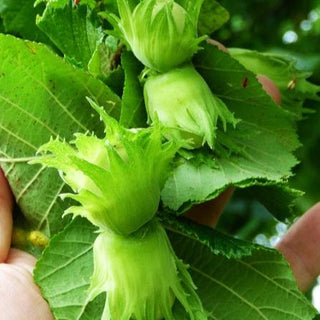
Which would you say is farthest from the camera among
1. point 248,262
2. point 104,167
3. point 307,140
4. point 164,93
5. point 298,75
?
point 307,140

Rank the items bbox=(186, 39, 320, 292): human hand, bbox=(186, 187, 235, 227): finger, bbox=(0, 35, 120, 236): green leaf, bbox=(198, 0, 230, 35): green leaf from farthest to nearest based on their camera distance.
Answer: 1. bbox=(186, 39, 320, 292): human hand
2. bbox=(186, 187, 235, 227): finger
3. bbox=(198, 0, 230, 35): green leaf
4. bbox=(0, 35, 120, 236): green leaf

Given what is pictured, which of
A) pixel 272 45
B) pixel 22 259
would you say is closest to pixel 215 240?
pixel 22 259

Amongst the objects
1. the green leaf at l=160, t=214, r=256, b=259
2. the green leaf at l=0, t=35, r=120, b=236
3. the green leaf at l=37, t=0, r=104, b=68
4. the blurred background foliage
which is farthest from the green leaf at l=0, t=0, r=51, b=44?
the blurred background foliage

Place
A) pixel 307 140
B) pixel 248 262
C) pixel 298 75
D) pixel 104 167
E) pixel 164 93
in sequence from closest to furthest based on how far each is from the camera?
1. pixel 104 167
2. pixel 164 93
3. pixel 248 262
4. pixel 298 75
5. pixel 307 140

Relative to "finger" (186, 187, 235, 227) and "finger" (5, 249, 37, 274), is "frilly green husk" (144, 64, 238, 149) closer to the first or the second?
"finger" (5, 249, 37, 274)

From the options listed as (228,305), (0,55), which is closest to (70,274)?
(228,305)

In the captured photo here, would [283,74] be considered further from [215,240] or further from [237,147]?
[215,240]

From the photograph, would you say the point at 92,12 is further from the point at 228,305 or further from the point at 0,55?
the point at 228,305

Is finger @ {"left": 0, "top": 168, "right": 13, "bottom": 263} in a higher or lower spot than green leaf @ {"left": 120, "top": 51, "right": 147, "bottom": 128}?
lower
